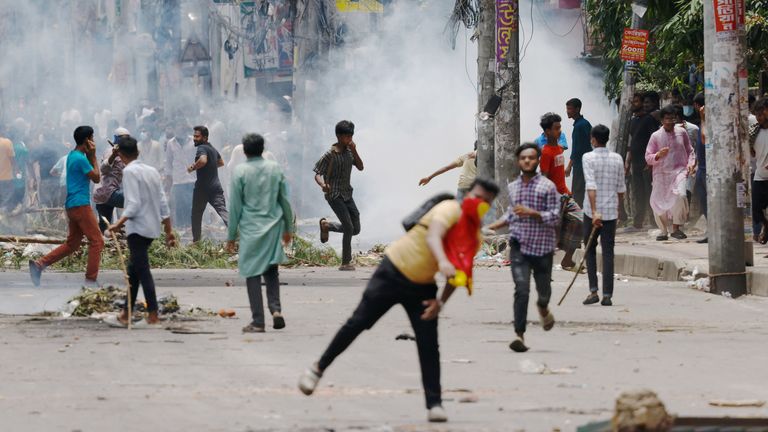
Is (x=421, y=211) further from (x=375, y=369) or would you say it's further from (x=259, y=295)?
(x=259, y=295)

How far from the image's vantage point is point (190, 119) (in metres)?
35.8

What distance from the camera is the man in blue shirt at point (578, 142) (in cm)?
1902

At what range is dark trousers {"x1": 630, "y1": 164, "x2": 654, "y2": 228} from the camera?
69.7 feet

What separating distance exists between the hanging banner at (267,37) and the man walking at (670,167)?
49.4 ft

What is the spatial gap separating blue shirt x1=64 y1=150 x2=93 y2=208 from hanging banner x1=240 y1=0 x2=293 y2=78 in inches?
748

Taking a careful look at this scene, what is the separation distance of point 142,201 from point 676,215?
926 centimetres

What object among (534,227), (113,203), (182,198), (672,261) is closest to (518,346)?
(534,227)

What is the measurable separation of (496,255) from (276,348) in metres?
9.02

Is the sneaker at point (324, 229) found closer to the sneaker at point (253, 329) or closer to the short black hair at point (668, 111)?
the short black hair at point (668, 111)

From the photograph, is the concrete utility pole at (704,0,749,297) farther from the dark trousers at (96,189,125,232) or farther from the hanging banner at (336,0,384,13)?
the hanging banner at (336,0,384,13)

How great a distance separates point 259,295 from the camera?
1111cm

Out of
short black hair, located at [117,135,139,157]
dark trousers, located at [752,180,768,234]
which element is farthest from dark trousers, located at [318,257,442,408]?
dark trousers, located at [752,180,768,234]

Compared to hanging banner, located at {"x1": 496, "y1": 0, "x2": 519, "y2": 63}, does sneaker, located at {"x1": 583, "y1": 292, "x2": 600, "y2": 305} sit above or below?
below

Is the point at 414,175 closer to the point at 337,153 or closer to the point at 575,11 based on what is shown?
the point at 575,11
